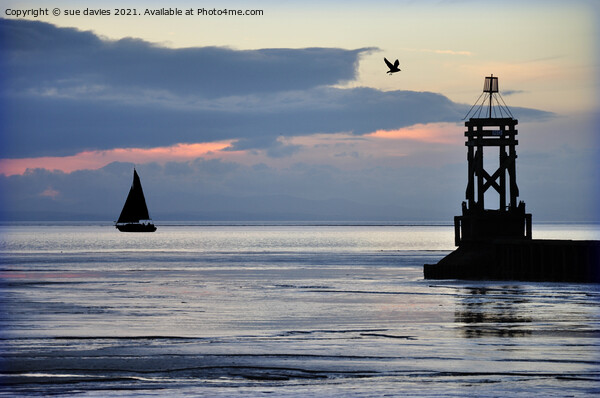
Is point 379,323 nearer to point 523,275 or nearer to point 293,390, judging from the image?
point 293,390

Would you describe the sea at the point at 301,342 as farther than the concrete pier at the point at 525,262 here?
No

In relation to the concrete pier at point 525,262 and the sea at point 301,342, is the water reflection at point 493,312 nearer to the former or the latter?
the sea at point 301,342

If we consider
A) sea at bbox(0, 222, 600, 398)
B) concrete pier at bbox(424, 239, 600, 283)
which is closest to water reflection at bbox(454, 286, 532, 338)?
sea at bbox(0, 222, 600, 398)

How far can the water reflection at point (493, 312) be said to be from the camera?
3002 centimetres

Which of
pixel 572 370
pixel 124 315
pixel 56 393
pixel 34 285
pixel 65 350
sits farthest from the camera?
pixel 34 285

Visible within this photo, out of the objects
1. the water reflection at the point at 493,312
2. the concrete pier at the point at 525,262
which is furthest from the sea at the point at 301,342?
the concrete pier at the point at 525,262

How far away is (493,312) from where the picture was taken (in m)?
37.2

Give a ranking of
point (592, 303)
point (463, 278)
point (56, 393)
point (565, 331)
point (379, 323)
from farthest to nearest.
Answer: point (463, 278) → point (592, 303) → point (379, 323) → point (565, 331) → point (56, 393)

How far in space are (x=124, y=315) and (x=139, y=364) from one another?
43.1ft

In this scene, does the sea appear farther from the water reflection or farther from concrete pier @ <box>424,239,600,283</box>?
concrete pier @ <box>424,239,600,283</box>

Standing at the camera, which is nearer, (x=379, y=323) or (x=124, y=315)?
(x=379, y=323)

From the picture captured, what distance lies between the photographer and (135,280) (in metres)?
62.9

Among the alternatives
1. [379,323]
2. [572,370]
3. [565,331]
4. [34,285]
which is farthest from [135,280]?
[572,370]

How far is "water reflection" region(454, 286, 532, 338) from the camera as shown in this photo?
3002 centimetres
